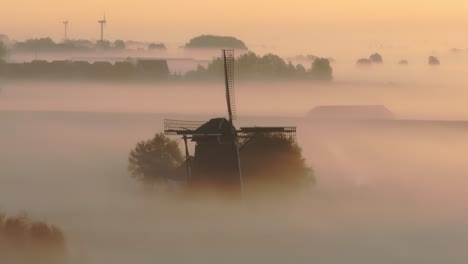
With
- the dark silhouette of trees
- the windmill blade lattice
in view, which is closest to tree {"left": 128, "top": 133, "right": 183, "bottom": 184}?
the dark silhouette of trees

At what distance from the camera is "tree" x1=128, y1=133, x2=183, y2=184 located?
105m

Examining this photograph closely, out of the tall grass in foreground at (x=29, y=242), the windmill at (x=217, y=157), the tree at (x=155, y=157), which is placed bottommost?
the tall grass in foreground at (x=29, y=242)

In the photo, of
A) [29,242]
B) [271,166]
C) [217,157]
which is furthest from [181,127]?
[29,242]

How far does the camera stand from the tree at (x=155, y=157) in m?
105

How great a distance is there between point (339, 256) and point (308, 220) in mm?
8469

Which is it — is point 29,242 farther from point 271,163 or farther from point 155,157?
point 155,157

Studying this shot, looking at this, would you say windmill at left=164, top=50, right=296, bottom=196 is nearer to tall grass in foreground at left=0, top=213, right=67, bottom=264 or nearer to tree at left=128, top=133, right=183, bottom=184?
tall grass in foreground at left=0, top=213, right=67, bottom=264

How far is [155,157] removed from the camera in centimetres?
10562

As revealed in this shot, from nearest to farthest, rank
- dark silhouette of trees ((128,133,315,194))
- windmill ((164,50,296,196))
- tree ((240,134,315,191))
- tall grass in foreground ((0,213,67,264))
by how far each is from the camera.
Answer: tall grass in foreground ((0,213,67,264))
windmill ((164,50,296,196))
tree ((240,134,315,191))
dark silhouette of trees ((128,133,315,194))

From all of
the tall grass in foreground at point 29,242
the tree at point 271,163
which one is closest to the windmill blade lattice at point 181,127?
the tree at point 271,163

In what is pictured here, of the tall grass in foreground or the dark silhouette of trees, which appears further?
Answer: the dark silhouette of trees

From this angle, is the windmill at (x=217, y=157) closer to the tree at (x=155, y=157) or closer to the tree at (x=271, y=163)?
the tree at (x=271, y=163)

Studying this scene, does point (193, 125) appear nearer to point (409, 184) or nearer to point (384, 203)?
point (384, 203)

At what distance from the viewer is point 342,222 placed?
323 ft
